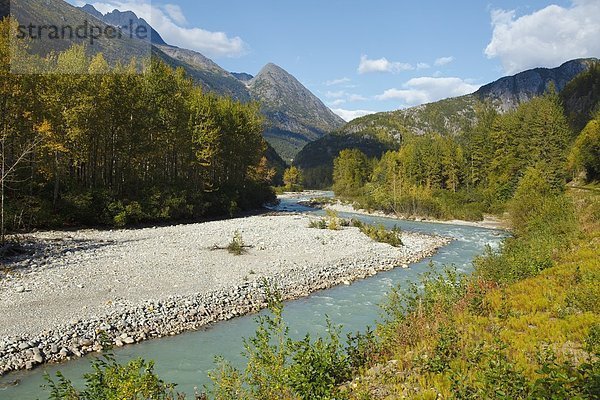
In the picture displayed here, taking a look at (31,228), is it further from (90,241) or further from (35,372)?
(35,372)

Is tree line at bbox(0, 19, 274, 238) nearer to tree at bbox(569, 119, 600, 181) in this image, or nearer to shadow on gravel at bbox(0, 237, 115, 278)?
shadow on gravel at bbox(0, 237, 115, 278)

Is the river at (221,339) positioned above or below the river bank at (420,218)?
below

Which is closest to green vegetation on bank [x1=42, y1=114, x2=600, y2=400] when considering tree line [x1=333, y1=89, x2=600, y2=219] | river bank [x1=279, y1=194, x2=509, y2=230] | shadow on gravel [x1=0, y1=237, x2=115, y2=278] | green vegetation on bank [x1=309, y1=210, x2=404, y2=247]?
shadow on gravel [x1=0, y1=237, x2=115, y2=278]

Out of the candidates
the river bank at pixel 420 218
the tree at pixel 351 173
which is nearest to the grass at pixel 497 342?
the river bank at pixel 420 218

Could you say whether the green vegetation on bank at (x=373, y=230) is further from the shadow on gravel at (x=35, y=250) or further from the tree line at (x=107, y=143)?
the shadow on gravel at (x=35, y=250)

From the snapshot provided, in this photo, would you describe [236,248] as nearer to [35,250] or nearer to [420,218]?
[35,250]

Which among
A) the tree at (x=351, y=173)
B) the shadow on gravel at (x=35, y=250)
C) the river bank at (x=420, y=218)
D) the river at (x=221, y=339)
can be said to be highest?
the tree at (x=351, y=173)

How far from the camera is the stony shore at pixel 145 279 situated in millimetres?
12109

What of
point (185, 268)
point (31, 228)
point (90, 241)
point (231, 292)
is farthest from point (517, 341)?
point (31, 228)

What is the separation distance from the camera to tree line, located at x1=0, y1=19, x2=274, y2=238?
26375 mm

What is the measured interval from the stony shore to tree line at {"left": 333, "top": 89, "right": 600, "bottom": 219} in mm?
32231

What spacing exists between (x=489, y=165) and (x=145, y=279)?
6647cm

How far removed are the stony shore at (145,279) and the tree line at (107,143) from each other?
3694mm

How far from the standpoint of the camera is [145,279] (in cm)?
1767
